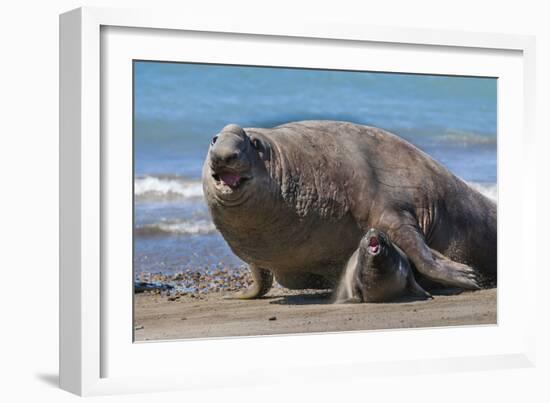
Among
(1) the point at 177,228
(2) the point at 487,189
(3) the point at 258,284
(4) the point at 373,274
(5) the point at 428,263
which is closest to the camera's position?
(1) the point at 177,228

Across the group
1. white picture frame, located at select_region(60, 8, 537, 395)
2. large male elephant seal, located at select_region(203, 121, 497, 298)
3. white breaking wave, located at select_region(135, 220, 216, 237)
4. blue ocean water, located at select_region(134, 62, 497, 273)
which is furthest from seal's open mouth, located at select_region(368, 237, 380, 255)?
white breaking wave, located at select_region(135, 220, 216, 237)

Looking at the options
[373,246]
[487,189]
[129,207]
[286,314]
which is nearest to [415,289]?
[373,246]

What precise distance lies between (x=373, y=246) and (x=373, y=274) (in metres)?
0.30

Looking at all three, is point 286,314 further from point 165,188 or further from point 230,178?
point 165,188

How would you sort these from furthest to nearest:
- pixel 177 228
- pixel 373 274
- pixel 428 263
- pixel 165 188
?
pixel 428 263 → pixel 373 274 → pixel 177 228 → pixel 165 188

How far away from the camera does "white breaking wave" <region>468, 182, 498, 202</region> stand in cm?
1259

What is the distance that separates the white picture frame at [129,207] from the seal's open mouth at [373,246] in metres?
0.90

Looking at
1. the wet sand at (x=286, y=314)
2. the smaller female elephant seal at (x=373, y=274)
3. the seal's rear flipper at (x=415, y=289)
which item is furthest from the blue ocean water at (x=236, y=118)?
the seal's rear flipper at (x=415, y=289)

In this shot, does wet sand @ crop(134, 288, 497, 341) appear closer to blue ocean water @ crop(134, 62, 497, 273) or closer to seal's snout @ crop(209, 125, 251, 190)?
blue ocean water @ crop(134, 62, 497, 273)

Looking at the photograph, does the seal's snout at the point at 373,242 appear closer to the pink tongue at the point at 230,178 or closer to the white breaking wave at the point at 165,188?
the pink tongue at the point at 230,178

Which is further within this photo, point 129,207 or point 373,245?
point 373,245

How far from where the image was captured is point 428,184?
13.1 meters

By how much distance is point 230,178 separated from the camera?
11516mm

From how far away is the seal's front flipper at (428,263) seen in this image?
12422 mm
